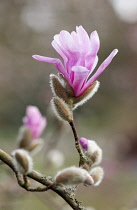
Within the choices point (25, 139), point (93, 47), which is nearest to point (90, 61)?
point (93, 47)

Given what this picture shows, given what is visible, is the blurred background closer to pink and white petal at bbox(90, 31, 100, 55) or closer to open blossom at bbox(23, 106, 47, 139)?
open blossom at bbox(23, 106, 47, 139)

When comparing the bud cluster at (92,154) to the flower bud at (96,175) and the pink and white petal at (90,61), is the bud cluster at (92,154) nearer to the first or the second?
the flower bud at (96,175)

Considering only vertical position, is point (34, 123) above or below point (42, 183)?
above

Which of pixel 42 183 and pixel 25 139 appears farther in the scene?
pixel 25 139

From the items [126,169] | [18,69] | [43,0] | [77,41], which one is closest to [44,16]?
[43,0]

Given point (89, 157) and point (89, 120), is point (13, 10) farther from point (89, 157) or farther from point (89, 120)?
point (89, 157)

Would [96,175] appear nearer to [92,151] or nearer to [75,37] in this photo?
→ [92,151]

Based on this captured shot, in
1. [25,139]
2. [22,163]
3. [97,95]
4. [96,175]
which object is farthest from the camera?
[97,95]

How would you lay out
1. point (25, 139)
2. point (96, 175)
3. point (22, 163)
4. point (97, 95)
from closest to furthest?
point (22, 163) < point (96, 175) < point (25, 139) < point (97, 95)
